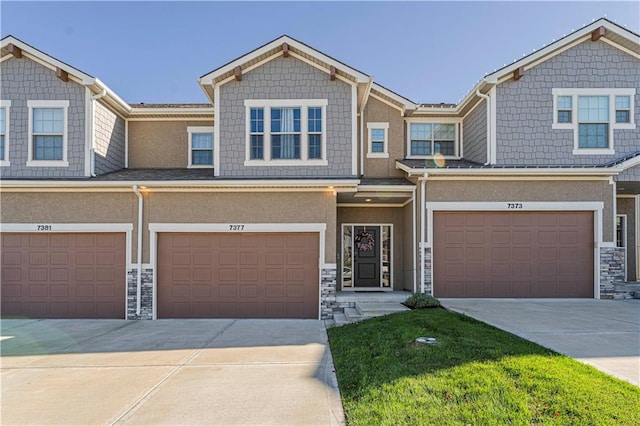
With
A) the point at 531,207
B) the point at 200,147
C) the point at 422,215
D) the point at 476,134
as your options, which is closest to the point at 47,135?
the point at 200,147

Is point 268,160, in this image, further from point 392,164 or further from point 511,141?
point 511,141

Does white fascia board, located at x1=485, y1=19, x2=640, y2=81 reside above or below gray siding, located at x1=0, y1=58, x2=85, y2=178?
above

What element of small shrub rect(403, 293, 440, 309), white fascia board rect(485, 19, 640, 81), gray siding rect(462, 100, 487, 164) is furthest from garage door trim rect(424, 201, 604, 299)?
white fascia board rect(485, 19, 640, 81)

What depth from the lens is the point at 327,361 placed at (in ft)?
21.9

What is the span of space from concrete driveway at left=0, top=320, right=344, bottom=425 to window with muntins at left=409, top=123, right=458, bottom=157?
7342 mm

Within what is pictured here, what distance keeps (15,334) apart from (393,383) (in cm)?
866

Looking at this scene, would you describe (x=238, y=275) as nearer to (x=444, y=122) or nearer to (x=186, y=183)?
(x=186, y=183)

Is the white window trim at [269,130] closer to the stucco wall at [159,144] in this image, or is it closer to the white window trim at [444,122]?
the stucco wall at [159,144]

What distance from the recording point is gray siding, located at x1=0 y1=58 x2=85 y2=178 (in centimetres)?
1132

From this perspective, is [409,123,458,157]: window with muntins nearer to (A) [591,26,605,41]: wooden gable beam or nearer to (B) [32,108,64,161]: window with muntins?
(A) [591,26,605,41]: wooden gable beam

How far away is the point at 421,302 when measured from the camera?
381 inches

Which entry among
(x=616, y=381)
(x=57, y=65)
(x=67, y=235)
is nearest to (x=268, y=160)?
(x=67, y=235)

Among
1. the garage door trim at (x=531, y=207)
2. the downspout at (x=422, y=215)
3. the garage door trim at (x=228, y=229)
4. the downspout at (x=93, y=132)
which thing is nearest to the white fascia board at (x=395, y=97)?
the downspout at (x=422, y=215)

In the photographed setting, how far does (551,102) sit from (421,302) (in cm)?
749
